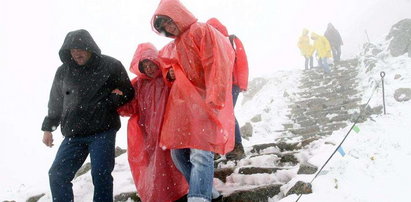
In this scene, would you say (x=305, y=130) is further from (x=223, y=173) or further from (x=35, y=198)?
(x=35, y=198)

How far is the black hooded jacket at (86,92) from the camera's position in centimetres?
362

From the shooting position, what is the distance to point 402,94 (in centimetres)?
706

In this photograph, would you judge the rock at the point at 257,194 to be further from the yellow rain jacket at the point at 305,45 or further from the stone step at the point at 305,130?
the yellow rain jacket at the point at 305,45

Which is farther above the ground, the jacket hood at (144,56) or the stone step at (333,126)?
the jacket hood at (144,56)

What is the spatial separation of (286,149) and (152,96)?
2516 mm

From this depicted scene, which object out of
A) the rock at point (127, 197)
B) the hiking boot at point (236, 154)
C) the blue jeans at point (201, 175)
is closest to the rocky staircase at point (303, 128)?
the hiking boot at point (236, 154)

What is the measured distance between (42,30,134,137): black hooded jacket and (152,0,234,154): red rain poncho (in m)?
0.82

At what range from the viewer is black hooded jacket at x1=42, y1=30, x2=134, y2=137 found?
11.9 feet

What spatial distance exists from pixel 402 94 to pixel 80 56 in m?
6.49

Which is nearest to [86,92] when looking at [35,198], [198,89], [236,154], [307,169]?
[198,89]

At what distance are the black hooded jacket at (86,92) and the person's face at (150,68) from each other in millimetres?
243

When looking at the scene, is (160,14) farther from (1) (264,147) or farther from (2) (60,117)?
(1) (264,147)

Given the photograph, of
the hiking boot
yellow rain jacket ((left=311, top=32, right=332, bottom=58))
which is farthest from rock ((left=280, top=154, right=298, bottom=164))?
yellow rain jacket ((left=311, top=32, right=332, bottom=58))

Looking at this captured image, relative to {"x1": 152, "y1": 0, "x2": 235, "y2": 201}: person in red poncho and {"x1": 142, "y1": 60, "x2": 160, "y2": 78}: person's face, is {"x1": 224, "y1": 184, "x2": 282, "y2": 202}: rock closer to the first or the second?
{"x1": 152, "y1": 0, "x2": 235, "y2": 201}: person in red poncho
